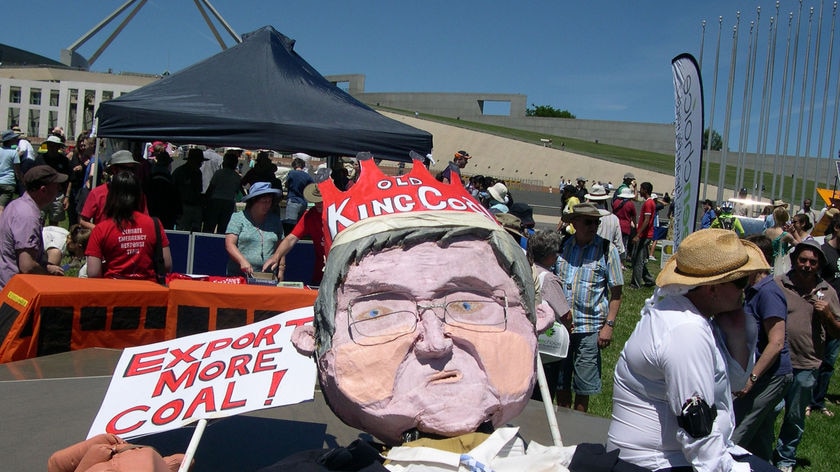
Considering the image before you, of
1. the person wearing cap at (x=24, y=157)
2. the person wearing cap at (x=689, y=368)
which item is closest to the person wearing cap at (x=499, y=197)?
the person wearing cap at (x=689, y=368)

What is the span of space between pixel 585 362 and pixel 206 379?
10.8ft

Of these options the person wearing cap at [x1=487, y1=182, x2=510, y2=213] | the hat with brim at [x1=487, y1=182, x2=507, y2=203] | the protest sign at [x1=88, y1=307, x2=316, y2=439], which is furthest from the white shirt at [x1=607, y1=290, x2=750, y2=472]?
the hat with brim at [x1=487, y1=182, x2=507, y2=203]

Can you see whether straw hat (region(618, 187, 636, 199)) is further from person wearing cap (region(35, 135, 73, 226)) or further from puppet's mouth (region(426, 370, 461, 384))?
puppet's mouth (region(426, 370, 461, 384))

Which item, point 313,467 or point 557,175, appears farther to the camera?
point 557,175

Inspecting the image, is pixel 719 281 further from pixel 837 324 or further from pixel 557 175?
pixel 557 175

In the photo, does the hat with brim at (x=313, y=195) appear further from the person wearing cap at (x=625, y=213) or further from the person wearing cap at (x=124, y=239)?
the person wearing cap at (x=625, y=213)

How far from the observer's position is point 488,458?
236 cm

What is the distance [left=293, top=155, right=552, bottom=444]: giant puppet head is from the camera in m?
2.56

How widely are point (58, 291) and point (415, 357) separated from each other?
145 inches

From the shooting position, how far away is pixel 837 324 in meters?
5.62

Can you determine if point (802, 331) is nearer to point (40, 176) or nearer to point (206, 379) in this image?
point (206, 379)

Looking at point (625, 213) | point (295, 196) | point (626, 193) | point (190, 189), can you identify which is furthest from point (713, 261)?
point (625, 213)

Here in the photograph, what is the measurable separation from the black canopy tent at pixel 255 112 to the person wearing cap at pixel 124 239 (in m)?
2.32

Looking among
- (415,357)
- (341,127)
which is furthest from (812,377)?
(341,127)
